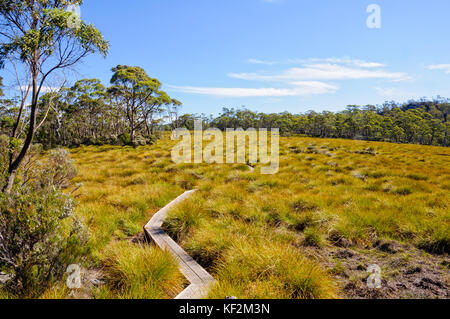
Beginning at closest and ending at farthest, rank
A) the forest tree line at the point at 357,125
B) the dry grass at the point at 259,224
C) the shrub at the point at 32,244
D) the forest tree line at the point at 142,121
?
the shrub at the point at 32,244 → the dry grass at the point at 259,224 → the forest tree line at the point at 142,121 → the forest tree line at the point at 357,125

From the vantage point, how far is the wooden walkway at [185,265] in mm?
3395

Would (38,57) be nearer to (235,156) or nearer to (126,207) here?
(126,207)

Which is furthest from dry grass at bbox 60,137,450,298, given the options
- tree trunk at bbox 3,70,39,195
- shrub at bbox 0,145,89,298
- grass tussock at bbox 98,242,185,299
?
tree trunk at bbox 3,70,39,195

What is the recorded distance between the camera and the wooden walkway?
3395 mm

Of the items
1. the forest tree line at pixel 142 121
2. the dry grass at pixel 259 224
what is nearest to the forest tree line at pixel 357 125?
the forest tree line at pixel 142 121

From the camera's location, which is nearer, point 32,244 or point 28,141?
point 32,244

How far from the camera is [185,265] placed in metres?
4.22

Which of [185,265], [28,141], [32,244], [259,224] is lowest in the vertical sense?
[185,265]

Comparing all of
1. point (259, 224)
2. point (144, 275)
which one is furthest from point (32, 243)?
point (259, 224)

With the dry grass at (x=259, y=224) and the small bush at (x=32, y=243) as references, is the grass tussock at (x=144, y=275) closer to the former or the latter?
the dry grass at (x=259, y=224)

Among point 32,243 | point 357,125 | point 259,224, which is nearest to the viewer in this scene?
point 32,243

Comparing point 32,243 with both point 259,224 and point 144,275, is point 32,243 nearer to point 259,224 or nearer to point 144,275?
point 144,275

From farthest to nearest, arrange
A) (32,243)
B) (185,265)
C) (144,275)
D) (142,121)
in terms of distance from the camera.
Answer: (142,121)
(185,265)
(144,275)
(32,243)
